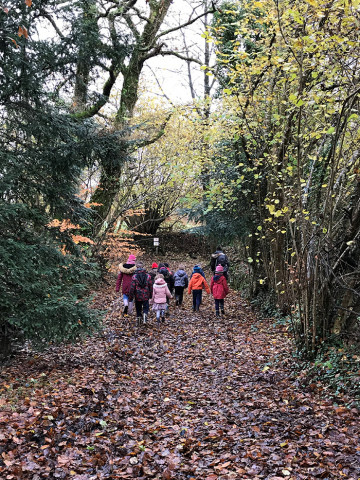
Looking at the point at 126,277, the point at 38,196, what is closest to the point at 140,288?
the point at 126,277

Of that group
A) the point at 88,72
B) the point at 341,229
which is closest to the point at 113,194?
the point at 88,72

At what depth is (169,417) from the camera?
5.50 meters

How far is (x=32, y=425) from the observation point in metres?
4.70

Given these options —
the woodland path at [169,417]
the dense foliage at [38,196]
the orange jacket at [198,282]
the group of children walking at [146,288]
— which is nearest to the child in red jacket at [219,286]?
the group of children walking at [146,288]

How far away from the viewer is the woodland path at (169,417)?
4.03 metres

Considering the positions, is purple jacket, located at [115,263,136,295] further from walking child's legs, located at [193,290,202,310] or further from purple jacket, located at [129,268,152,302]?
walking child's legs, located at [193,290,202,310]

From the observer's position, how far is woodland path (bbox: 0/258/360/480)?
4027 mm

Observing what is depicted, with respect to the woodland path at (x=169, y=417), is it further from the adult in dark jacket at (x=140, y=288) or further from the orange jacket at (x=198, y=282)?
the orange jacket at (x=198, y=282)

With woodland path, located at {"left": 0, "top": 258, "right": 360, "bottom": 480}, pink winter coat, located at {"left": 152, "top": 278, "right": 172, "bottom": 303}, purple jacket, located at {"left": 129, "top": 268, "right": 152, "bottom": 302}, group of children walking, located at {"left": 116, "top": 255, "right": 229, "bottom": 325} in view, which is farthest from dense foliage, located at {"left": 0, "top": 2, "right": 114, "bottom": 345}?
pink winter coat, located at {"left": 152, "top": 278, "right": 172, "bottom": 303}

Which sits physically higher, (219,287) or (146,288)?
(146,288)

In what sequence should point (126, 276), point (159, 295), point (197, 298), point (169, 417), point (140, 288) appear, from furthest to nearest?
point (197, 298) < point (126, 276) < point (159, 295) < point (140, 288) < point (169, 417)

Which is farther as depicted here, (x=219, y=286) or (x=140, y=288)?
(x=219, y=286)

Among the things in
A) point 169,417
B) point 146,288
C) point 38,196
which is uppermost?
point 38,196

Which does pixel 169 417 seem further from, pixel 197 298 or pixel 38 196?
pixel 197 298
